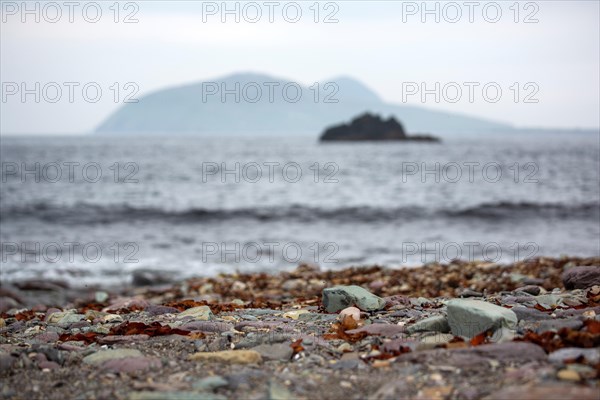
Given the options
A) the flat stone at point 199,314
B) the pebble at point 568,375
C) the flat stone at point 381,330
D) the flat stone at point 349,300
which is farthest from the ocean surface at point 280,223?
the pebble at point 568,375

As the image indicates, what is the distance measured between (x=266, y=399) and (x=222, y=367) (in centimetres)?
69

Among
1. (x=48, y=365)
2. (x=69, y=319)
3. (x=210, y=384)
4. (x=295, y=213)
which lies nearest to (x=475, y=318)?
(x=210, y=384)

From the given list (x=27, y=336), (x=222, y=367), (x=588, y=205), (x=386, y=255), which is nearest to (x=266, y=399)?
(x=222, y=367)

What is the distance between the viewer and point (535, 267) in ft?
38.4

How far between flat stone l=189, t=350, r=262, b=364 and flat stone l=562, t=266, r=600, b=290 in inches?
194

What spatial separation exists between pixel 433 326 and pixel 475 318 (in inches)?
16.2

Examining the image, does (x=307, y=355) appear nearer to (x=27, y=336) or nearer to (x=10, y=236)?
(x=27, y=336)

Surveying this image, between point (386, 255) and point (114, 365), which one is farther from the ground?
point (114, 365)

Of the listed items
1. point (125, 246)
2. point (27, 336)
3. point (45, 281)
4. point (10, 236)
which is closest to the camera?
point (27, 336)

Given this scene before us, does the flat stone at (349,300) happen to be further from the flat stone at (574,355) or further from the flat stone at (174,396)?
the flat stone at (174,396)

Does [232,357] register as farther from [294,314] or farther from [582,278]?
[582,278]

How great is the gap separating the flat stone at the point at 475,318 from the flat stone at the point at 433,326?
0.11 metres

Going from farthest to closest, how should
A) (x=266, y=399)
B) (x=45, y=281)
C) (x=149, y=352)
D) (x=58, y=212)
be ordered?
(x=58, y=212) → (x=45, y=281) → (x=149, y=352) → (x=266, y=399)

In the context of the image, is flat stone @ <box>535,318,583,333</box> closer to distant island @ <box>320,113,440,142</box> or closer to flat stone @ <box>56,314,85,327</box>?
flat stone @ <box>56,314,85,327</box>
